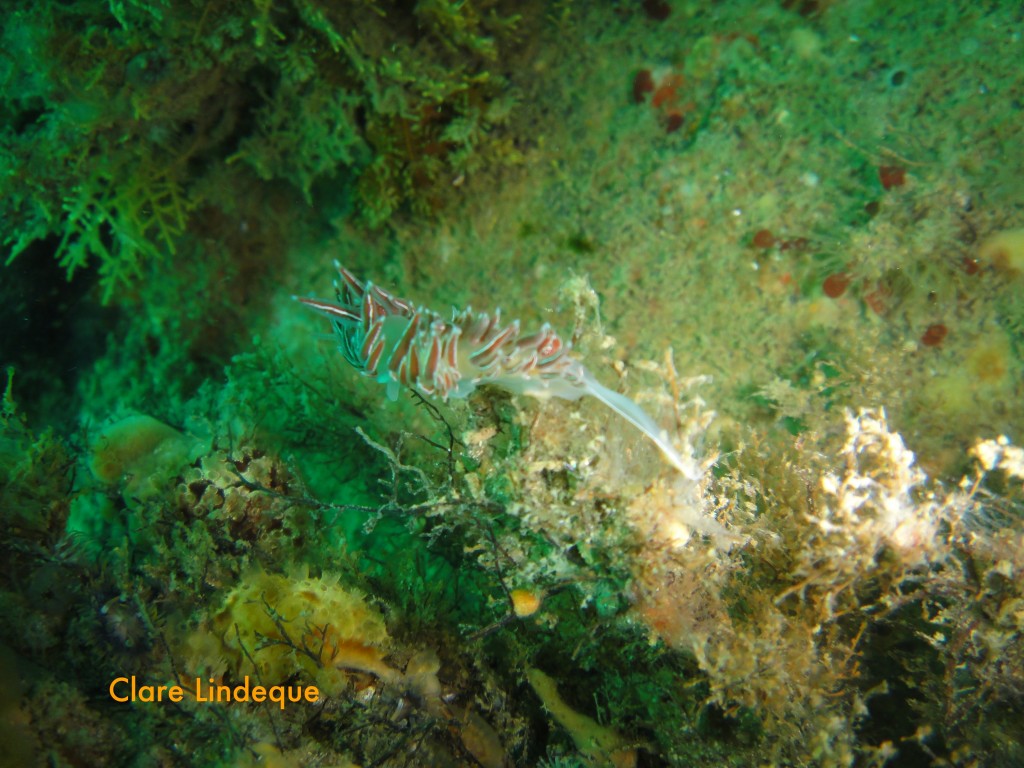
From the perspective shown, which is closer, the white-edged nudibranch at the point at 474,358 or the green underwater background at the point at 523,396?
the white-edged nudibranch at the point at 474,358

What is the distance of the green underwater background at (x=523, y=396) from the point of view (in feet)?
9.30

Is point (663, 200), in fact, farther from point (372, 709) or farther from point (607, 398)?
point (372, 709)

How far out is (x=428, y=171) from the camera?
205 inches

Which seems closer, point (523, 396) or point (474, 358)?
point (474, 358)

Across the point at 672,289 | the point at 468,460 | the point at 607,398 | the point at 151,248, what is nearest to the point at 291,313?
the point at 151,248

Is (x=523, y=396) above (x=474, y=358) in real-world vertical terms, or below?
below

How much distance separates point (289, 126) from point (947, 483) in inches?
247

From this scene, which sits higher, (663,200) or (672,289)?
(663,200)

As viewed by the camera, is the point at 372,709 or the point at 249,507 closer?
the point at 372,709

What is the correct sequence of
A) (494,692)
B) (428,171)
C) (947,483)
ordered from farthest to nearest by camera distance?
(428,171) → (947,483) → (494,692)

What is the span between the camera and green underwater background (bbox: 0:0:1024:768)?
2.84 metres

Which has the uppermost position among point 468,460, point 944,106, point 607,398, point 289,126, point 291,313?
point 944,106

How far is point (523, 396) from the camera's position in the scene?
3.01 metres

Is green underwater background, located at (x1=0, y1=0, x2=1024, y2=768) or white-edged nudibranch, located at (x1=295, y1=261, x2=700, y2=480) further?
green underwater background, located at (x1=0, y1=0, x2=1024, y2=768)
